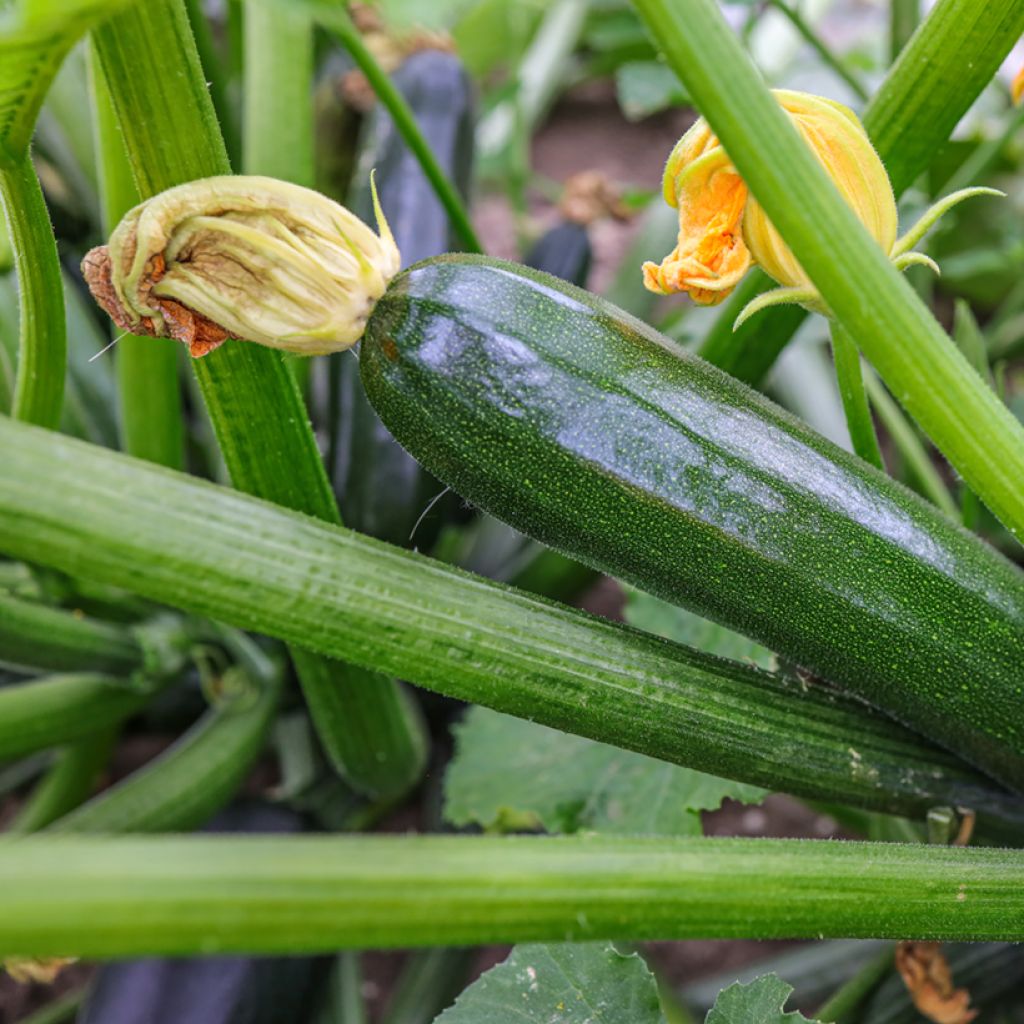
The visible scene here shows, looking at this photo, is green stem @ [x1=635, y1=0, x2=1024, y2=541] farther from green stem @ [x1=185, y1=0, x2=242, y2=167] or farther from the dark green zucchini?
the dark green zucchini

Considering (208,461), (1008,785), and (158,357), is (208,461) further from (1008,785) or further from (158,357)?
(1008,785)

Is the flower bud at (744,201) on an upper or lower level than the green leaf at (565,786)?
upper

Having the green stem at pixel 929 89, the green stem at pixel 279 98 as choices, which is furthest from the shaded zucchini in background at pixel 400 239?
the green stem at pixel 929 89

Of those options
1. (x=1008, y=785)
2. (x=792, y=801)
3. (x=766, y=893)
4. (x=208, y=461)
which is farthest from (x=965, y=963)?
(x=208, y=461)

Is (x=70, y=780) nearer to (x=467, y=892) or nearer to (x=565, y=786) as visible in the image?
(x=565, y=786)

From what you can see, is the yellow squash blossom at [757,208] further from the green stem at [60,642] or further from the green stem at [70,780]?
the green stem at [70,780]

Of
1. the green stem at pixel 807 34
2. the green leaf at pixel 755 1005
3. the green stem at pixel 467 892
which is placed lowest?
the green leaf at pixel 755 1005

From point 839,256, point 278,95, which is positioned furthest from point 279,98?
point 839,256
